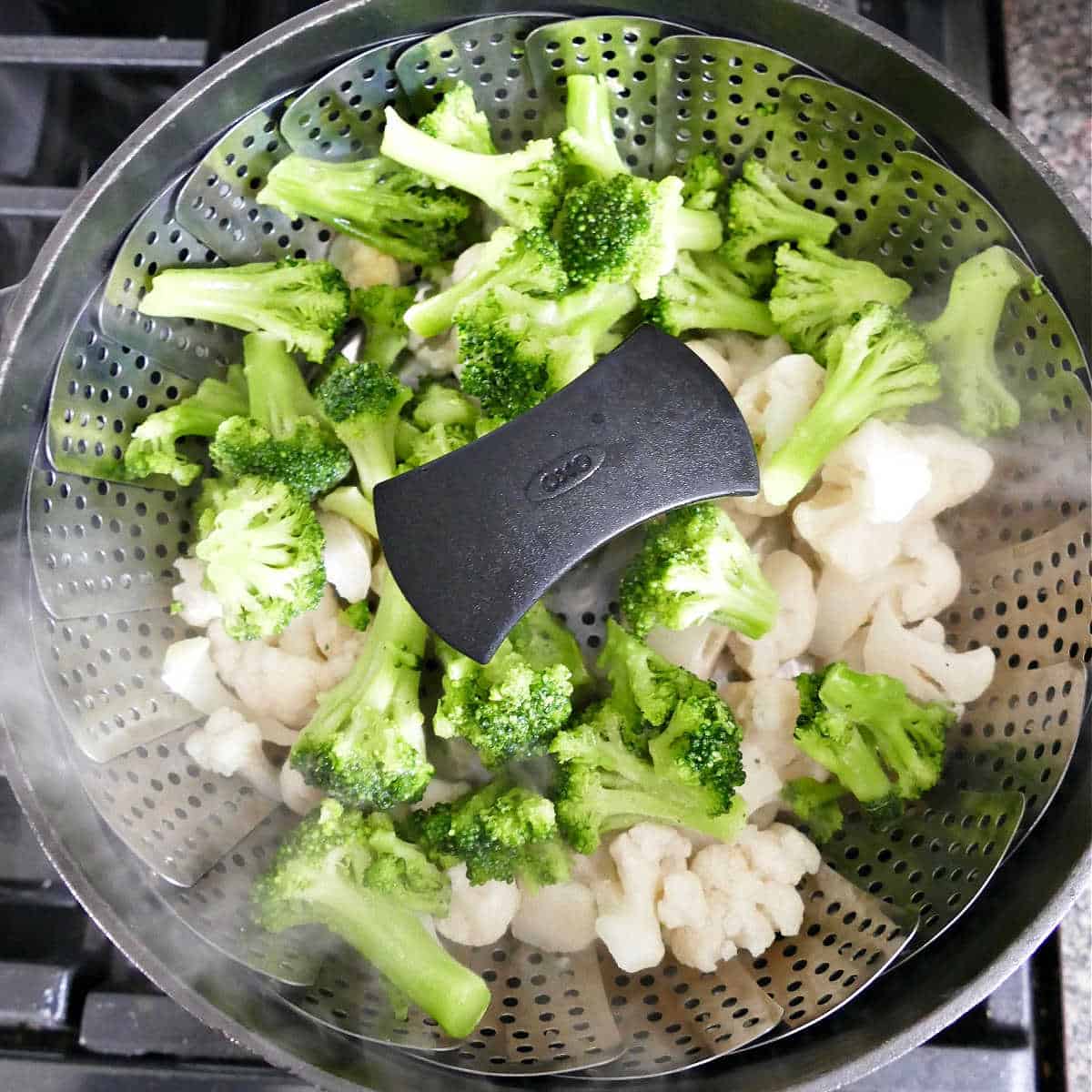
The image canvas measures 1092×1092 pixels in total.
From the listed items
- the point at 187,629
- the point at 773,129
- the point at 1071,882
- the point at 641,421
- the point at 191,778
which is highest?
the point at 773,129

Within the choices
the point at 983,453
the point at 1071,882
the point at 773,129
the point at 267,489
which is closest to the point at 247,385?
the point at 267,489

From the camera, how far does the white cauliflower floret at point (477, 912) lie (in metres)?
1.41

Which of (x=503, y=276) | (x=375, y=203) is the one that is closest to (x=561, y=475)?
(x=503, y=276)

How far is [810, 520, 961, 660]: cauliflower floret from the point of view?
146cm

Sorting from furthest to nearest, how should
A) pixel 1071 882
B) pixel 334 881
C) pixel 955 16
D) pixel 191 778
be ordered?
1. pixel 955 16
2. pixel 191 778
3. pixel 334 881
4. pixel 1071 882

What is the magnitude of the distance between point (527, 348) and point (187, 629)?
2.20 feet

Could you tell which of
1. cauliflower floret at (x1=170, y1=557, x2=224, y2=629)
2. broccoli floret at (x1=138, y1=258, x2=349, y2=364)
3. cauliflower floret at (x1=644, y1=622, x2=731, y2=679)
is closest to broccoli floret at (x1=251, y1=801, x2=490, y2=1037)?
cauliflower floret at (x1=170, y1=557, x2=224, y2=629)

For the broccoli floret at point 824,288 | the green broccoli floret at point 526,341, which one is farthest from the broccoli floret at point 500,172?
the broccoli floret at point 824,288

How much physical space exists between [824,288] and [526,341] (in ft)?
1.45

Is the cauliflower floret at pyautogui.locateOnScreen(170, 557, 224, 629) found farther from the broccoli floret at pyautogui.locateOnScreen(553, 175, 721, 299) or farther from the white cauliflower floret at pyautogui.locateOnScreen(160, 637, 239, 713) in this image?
the broccoli floret at pyautogui.locateOnScreen(553, 175, 721, 299)

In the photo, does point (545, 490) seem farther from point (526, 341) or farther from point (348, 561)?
point (348, 561)

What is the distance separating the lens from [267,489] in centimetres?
Result: 145

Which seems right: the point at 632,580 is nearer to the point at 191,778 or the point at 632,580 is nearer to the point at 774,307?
the point at 774,307

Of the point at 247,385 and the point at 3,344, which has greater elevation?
the point at 3,344
